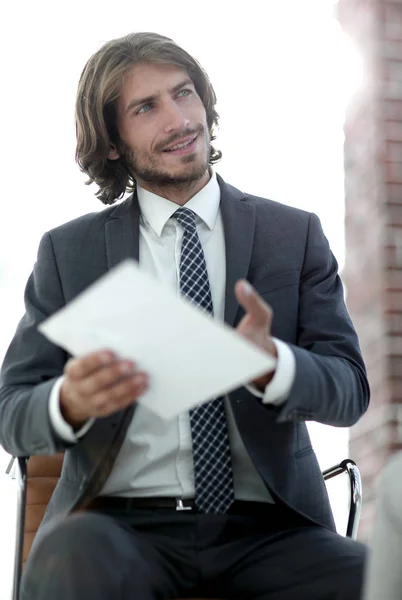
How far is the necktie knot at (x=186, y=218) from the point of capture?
1.92m

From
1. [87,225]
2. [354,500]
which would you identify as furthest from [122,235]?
[354,500]

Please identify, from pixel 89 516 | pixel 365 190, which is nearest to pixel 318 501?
pixel 89 516

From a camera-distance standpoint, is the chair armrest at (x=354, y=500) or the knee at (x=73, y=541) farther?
the chair armrest at (x=354, y=500)

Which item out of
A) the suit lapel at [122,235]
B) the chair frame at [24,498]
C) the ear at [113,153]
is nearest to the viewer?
the chair frame at [24,498]

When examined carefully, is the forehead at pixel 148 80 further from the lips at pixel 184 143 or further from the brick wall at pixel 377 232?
the brick wall at pixel 377 232

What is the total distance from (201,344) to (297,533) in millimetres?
560

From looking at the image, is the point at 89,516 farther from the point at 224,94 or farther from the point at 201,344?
the point at 224,94

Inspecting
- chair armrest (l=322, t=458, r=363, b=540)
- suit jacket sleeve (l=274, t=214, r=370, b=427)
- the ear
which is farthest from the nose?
chair armrest (l=322, t=458, r=363, b=540)

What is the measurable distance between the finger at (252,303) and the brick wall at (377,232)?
1076 mm

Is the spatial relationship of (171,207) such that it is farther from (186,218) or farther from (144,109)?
(144,109)

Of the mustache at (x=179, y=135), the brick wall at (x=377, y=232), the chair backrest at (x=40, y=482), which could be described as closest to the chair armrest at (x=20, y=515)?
the chair backrest at (x=40, y=482)

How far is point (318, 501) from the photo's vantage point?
5.65 feet

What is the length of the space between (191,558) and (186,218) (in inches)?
28.9

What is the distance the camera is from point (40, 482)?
74.0 inches
